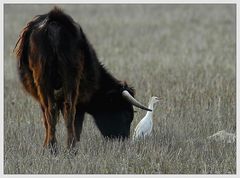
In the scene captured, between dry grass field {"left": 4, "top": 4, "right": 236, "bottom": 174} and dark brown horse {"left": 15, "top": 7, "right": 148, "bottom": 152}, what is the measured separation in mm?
545

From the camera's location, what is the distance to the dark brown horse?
779 centimetres

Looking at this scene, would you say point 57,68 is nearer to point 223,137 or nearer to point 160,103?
point 223,137

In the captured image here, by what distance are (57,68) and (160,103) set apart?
382cm

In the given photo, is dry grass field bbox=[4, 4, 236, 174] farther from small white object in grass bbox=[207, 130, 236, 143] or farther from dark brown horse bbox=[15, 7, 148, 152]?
dark brown horse bbox=[15, 7, 148, 152]

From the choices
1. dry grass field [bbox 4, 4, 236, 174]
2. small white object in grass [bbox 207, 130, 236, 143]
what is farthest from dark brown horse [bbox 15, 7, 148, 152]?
small white object in grass [bbox 207, 130, 236, 143]

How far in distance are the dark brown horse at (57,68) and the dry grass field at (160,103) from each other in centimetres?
55

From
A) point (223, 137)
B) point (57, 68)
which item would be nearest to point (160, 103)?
point (223, 137)

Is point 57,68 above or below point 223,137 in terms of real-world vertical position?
above

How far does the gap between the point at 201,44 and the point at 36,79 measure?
12729 millimetres

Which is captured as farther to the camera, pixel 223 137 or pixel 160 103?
pixel 160 103

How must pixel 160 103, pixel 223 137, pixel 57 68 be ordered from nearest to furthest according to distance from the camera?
pixel 57 68 < pixel 223 137 < pixel 160 103

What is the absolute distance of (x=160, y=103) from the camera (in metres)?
11.3

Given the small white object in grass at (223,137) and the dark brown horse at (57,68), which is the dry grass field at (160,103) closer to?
the small white object in grass at (223,137)

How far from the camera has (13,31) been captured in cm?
2241
